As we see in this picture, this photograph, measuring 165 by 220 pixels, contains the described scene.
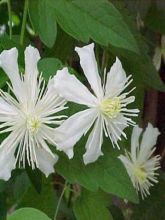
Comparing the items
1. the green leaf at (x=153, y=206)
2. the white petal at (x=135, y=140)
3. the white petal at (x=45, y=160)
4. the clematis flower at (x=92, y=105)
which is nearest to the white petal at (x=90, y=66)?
the clematis flower at (x=92, y=105)

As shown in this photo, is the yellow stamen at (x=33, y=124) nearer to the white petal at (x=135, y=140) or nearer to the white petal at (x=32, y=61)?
the white petal at (x=32, y=61)

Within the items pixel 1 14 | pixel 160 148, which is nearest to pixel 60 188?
pixel 160 148

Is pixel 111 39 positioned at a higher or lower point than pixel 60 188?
higher

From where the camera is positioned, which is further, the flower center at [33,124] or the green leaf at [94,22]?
the green leaf at [94,22]

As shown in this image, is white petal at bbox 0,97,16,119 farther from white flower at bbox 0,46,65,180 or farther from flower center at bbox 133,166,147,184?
flower center at bbox 133,166,147,184

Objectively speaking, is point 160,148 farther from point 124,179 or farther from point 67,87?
point 67,87
